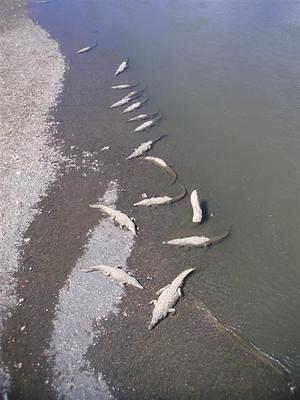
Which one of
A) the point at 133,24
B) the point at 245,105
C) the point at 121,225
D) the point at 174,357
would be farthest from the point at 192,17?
the point at 174,357

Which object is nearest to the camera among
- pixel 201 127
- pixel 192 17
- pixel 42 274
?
pixel 42 274

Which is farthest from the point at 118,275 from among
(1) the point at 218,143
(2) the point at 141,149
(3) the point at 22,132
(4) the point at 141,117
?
(3) the point at 22,132

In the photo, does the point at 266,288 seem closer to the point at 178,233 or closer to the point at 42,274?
the point at 178,233

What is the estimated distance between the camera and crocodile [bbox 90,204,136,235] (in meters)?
12.3

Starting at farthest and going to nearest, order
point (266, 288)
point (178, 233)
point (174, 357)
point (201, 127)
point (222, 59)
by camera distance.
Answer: point (222, 59), point (201, 127), point (178, 233), point (266, 288), point (174, 357)

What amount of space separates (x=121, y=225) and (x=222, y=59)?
11.6 metres

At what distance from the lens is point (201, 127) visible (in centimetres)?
1631

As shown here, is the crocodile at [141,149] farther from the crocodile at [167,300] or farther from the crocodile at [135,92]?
the crocodile at [167,300]

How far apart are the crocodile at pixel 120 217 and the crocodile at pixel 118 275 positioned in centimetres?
148

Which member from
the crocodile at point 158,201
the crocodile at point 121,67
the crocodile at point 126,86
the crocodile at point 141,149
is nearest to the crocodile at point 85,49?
the crocodile at point 121,67

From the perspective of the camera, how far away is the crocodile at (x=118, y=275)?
10734 millimetres

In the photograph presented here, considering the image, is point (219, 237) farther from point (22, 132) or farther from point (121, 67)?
point (121, 67)

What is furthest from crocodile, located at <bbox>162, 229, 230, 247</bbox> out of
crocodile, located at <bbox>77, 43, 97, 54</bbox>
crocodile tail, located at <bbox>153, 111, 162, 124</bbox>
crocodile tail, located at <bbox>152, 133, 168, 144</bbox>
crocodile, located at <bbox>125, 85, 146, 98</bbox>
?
crocodile, located at <bbox>77, 43, 97, 54</bbox>

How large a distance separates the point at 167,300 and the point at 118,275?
1390 mm
